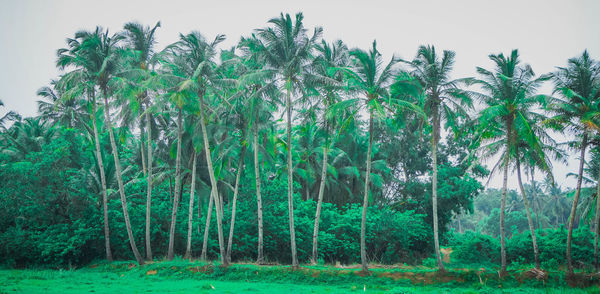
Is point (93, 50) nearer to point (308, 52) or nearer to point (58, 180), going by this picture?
point (58, 180)

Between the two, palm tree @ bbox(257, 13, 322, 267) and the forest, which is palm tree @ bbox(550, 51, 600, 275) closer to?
the forest

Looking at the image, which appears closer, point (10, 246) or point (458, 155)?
point (10, 246)

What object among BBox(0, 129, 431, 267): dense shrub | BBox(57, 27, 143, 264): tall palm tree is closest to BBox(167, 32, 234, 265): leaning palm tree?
BBox(57, 27, 143, 264): tall palm tree

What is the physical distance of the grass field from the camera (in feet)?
50.4

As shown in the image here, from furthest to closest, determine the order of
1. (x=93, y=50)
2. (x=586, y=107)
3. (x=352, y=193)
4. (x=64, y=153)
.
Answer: (x=352, y=193)
(x=64, y=153)
(x=93, y=50)
(x=586, y=107)

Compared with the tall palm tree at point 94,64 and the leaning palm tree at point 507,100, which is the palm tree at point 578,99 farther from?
the tall palm tree at point 94,64

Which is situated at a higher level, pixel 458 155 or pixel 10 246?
pixel 458 155

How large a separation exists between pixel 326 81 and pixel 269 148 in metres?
6.90

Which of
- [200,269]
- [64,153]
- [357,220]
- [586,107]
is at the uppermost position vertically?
[586,107]

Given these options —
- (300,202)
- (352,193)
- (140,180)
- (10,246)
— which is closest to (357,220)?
(300,202)

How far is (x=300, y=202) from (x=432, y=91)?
39.7 ft

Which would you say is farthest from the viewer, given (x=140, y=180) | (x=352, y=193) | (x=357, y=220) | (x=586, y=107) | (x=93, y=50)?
(x=352, y=193)

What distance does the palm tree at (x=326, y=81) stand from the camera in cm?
2056

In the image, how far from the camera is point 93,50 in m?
21.8
